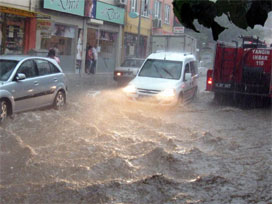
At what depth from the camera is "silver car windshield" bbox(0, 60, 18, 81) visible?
30.3 ft

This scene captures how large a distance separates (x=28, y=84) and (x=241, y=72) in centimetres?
764

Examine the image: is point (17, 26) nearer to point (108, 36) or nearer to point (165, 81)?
point (108, 36)

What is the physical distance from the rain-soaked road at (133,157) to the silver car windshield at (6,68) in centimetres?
91

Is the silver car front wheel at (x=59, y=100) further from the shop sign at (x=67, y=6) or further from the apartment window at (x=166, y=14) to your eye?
the apartment window at (x=166, y=14)

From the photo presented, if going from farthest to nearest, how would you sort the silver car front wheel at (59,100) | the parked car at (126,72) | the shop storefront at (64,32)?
the shop storefront at (64,32) → the parked car at (126,72) → the silver car front wheel at (59,100)

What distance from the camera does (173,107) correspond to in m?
12.9

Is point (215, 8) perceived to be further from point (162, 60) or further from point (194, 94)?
point (194, 94)

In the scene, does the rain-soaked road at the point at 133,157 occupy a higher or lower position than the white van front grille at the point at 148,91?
lower

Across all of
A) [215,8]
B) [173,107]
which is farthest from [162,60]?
[215,8]

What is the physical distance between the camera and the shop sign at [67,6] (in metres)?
21.9

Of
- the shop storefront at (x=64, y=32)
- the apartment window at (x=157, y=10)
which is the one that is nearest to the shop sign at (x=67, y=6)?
the shop storefront at (x=64, y=32)

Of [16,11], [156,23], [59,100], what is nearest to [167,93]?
[59,100]

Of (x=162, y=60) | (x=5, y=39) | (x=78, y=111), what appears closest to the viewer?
(x=78, y=111)

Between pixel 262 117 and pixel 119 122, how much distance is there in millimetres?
4877
